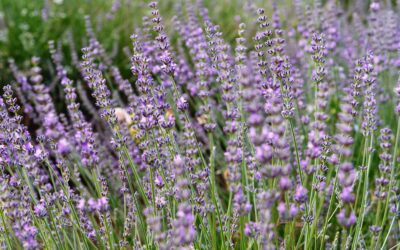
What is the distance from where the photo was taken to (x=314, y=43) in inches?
88.3

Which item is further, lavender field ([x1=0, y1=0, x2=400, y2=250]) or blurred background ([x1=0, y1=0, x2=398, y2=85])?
blurred background ([x1=0, y1=0, x2=398, y2=85])

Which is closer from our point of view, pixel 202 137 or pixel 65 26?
pixel 202 137

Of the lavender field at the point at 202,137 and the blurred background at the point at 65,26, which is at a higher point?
the blurred background at the point at 65,26

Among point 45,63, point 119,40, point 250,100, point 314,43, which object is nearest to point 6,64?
point 45,63

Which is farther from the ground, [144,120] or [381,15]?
[381,15]

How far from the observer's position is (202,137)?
3.86 metres

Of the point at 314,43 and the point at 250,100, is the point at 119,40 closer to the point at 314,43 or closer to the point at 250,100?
the point at 314,43

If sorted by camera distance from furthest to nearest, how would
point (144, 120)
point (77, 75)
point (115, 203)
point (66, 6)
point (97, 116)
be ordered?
point (66, 6) < point (77, 75) < point (97, 116) < point (115, 203) < point (144, 120)

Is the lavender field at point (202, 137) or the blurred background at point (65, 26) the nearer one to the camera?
the lavender field at point (202, 137)

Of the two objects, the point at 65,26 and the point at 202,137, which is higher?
the point at 65,26

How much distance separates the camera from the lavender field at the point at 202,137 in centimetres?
178

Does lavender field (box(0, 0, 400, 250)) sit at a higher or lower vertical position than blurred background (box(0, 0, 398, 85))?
lower

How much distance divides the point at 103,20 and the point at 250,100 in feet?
16.8

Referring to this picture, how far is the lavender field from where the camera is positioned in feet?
5.83
